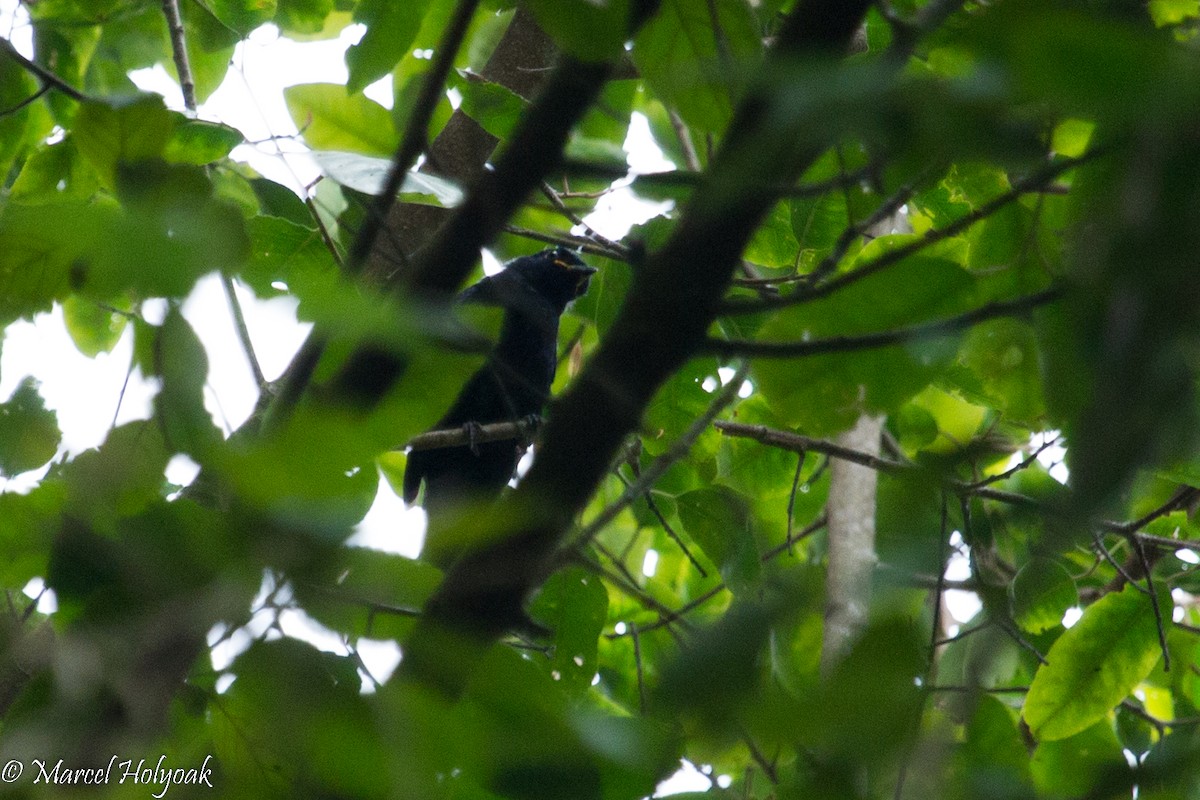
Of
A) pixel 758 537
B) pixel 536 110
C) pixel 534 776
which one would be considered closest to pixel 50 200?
pixel 536 110

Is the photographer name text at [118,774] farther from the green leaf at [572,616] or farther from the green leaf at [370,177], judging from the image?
the green leaf at [572,616]

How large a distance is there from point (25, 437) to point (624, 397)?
712 mm

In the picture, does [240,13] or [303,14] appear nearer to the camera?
[240,13]

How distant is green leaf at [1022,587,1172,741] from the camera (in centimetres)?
247

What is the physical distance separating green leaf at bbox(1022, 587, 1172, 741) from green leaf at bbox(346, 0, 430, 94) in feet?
6.21

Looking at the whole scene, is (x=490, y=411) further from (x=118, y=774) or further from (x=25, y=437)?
(x=118, y=774)

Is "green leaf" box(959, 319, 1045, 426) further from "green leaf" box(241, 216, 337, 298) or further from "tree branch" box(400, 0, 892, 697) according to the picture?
"green leaf" box(241, 216, 337, 298)

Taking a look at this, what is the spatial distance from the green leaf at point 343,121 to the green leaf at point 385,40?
0.21 metres

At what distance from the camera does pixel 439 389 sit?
3.34 feet

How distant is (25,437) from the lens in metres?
1.30

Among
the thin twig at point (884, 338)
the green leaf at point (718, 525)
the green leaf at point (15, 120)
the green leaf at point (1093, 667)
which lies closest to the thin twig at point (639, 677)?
the green leaf at point (718, 525)

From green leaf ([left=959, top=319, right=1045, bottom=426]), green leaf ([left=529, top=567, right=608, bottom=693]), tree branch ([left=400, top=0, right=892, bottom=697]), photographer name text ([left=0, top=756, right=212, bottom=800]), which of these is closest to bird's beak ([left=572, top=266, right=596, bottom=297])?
green leaf ([left=529, top=567, right=608, bottom=693])

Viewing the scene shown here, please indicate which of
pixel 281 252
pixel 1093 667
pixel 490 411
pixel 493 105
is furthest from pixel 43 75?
pixel 490 411

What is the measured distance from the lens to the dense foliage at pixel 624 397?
0.58 metres
